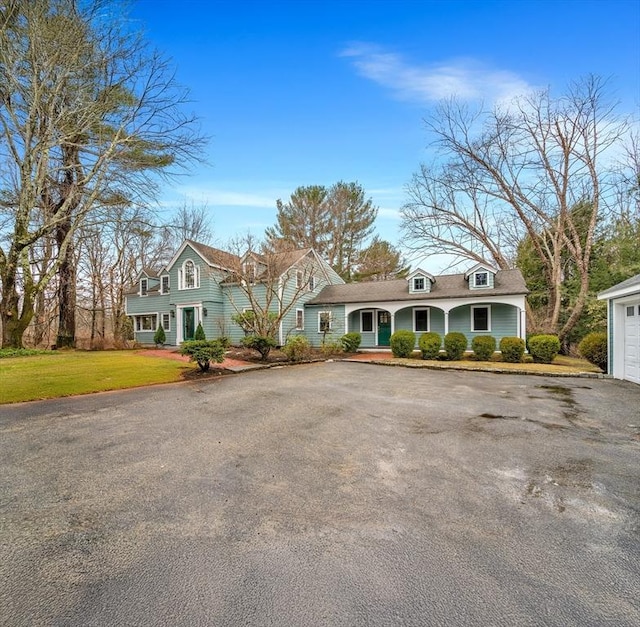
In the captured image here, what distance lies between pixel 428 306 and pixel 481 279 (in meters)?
2.93

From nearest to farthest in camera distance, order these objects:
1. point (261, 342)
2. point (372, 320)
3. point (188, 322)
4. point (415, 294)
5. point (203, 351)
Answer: point (203, 351) → point (261, 342) → point (415, 294) → point (372, 320) → point (188, 322)

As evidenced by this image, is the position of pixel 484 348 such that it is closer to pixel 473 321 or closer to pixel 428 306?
pixel 473 321

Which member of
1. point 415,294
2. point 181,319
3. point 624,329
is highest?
point 415,294

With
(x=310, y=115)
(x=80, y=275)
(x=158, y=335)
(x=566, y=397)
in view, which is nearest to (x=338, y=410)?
(x=566, y=397)

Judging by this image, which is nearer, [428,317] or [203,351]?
[203,351]

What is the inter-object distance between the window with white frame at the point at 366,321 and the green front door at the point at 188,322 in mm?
9941

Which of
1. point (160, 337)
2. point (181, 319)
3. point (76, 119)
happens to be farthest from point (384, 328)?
point (76, 119)

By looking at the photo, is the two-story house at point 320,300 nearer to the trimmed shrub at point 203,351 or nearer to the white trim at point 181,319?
the white trim at point 181,319

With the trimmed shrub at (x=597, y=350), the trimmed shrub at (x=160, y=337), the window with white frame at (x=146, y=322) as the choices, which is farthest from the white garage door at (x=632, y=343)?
the window with white frame at (x=146, y=322)

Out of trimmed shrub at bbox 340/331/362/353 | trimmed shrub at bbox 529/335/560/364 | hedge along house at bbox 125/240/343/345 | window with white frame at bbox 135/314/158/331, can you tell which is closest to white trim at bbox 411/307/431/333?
trimmed shrub at bbox 340/331/362/353

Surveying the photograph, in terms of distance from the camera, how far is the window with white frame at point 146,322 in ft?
75.7

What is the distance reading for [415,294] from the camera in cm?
1862

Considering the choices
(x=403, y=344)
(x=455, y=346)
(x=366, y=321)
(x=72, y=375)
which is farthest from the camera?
(x=366, y=321)

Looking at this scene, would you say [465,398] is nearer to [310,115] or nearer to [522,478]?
[522,478]
